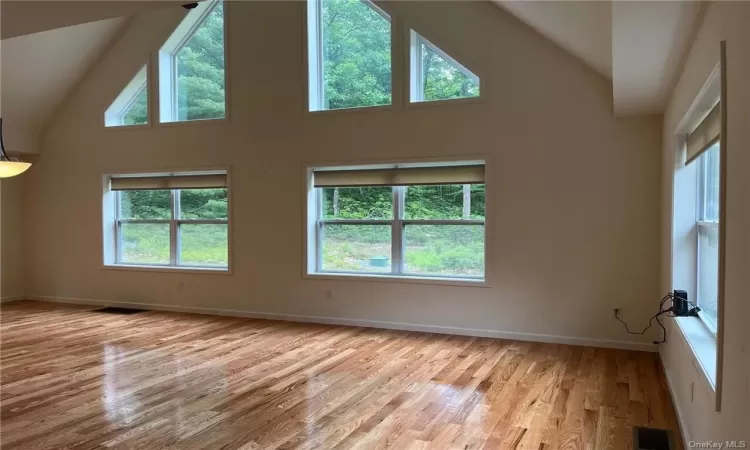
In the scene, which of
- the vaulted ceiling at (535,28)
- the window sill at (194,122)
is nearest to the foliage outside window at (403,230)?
the window sill at (194,122)

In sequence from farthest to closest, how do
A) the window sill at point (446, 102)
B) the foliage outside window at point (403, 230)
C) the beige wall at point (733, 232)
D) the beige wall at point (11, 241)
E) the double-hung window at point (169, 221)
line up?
the beige wall at point (11, 241)
the double-hung window at point (169, 221)
the foliage outside window at point (403, 230)
the window sill at point (446, 102)
the beige wall at point (733, 232)

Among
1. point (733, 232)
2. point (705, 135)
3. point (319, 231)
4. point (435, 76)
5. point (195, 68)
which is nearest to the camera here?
point (733, 232)

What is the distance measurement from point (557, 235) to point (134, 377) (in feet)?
12.7

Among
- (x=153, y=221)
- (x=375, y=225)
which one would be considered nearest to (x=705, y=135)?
(x=375, y=225)

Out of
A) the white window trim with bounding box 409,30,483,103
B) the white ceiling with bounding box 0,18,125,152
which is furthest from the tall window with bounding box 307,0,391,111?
the white ceiling with bounding box 0,18,125,152

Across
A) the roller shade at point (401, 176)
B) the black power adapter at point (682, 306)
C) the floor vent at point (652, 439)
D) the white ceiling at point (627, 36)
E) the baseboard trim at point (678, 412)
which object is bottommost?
the floor vent at point (652, 439)

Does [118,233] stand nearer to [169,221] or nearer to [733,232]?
[169,221]

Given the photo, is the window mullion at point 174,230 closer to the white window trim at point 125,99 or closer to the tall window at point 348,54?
the white window trim at point 125,99

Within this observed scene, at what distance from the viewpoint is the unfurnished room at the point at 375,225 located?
9.64 ft

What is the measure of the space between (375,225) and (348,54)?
76.8 inches

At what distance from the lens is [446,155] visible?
18.0 ft

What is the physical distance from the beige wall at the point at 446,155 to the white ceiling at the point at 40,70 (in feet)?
0.80

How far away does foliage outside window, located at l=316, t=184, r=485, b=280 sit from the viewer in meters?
5.59

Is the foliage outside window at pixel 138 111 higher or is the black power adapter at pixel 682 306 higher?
the foliage outside window at pixel 138 111
